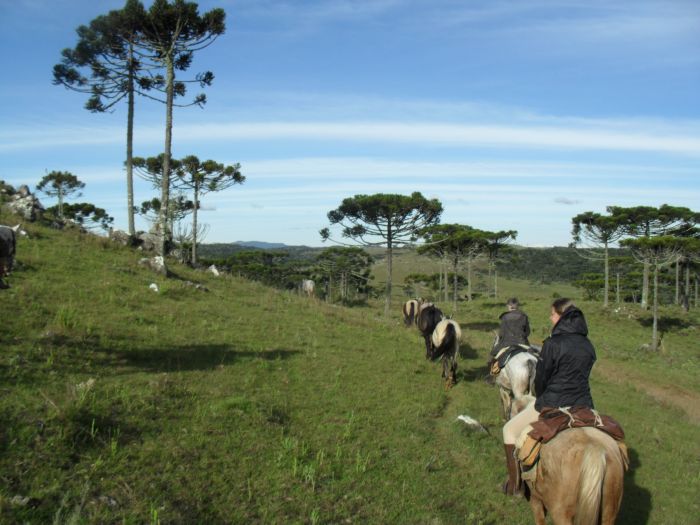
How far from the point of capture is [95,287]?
12445 millimetres

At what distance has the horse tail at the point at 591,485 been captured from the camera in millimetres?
4273

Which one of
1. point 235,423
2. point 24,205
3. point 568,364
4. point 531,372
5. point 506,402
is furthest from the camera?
point 24,205

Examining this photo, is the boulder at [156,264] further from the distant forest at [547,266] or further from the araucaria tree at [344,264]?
the distant forest at [547,266]

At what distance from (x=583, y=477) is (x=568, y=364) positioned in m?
1.35

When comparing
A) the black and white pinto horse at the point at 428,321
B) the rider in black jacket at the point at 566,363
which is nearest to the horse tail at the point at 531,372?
the rider in black jacket at the point at 566,363

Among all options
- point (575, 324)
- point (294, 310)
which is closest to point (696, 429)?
point (575, 324)

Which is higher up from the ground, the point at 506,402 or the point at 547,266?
the point at 547,266

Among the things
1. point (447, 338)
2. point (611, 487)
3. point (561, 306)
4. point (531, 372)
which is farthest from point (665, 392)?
point (611, 487)

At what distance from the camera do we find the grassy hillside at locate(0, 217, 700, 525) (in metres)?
4.82

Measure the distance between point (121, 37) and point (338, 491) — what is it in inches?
968

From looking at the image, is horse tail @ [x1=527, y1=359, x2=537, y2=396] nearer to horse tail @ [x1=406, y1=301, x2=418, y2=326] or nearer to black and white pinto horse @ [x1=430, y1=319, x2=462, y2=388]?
black and white pinto horse @ [x1=430, y1=319, x2=462, y2=388]

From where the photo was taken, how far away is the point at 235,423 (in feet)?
21.4

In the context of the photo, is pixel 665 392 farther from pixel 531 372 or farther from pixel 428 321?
pixel 531 372

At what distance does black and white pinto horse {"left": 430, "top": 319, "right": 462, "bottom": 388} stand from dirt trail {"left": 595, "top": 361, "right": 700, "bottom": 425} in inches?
282
